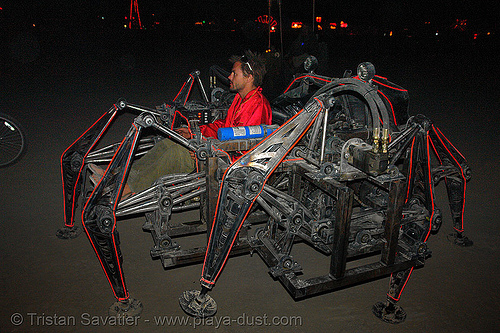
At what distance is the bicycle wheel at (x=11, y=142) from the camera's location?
6.54 meters

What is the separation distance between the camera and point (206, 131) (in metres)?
4.61

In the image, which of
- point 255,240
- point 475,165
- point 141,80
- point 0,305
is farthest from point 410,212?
point 141,80

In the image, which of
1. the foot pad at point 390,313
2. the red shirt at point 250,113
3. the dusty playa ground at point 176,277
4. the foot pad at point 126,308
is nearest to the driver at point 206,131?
the red shirt at point 250,113

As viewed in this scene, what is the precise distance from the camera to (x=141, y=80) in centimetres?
1472

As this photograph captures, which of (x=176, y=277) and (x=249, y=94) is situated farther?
(x=249, y=94)

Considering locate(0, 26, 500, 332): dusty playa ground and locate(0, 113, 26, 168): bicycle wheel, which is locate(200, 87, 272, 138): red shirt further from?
locate(0, 113, 26, 168): bicycle wheel

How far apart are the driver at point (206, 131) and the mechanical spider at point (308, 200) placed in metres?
0.32

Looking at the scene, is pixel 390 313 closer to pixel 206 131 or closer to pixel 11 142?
pixel 206 131

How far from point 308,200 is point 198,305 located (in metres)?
1.75

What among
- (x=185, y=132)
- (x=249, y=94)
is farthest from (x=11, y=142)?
(x=249, y=94)

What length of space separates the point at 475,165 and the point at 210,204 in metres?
6.04

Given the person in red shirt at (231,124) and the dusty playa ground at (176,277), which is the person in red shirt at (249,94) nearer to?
the person in red shirt at (231,124)

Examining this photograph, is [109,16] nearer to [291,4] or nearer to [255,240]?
[291,4]

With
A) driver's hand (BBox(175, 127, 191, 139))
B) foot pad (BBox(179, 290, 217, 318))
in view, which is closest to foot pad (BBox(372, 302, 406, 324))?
foot pad (BBox(179, 290, 217, 318))
